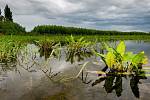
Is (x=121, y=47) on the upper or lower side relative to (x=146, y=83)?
upper

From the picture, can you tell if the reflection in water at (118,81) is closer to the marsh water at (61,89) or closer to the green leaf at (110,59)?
the marsh water at (61,89)

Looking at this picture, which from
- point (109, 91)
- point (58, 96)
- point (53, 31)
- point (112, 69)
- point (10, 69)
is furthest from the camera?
point (53, 31)

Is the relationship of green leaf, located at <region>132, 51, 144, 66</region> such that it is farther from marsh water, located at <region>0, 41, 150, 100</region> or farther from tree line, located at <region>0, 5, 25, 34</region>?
tree line, located at <region>0, 5, 25, 34</region>

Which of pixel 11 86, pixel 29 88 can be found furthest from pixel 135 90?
pixel 11 86

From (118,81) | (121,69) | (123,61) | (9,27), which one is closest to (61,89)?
(118,81)

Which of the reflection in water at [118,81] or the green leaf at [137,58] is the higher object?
the green leaf at [137,58]

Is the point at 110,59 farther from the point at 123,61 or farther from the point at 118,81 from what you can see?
the point at 118,81

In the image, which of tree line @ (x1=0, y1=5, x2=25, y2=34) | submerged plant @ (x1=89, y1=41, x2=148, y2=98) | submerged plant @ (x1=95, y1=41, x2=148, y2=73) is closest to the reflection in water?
submerged plant @ (x1=89, y1=41, x2=148, y2=98)

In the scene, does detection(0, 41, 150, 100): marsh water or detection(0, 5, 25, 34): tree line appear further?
detection(0, 5, 25, 34): tree line

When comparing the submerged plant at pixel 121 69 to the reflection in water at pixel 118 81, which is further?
the submerged plant at pixel 121 69

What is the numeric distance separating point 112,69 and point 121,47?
1.63 feet

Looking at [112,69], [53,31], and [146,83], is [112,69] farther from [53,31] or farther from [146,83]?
[53,31]

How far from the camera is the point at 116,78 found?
3770mm

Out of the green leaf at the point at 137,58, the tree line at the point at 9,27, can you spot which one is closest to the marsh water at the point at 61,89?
the green leaf at the point at 137,58
